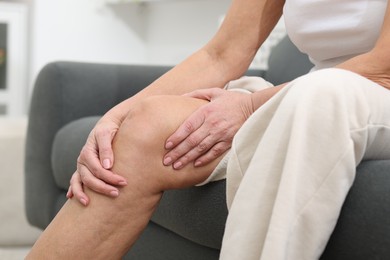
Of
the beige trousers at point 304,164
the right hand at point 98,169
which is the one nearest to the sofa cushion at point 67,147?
the right hand at point 98,169

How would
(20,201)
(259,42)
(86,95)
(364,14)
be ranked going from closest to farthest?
1. (364,14)
2. (259,42)
3. (86,95)
4. (20,201)

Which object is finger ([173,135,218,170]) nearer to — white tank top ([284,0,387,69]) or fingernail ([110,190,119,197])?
fingernail ([110,190,119,197])

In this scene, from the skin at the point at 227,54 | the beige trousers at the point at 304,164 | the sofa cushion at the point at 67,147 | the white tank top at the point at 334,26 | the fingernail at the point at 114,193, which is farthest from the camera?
the sofa cushion at the point at 67,147

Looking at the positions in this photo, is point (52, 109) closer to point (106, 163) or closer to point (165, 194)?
point (165, 194)

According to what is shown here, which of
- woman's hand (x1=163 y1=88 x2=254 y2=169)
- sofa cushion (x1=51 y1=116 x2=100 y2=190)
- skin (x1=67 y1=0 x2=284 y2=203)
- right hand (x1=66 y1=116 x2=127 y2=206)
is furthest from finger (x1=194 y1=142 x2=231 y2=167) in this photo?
sofa cushion (x1=51 y1=116 x2=100 y2=190)

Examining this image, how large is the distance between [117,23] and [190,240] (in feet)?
8.53

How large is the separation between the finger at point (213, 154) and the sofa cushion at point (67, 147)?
2.05 ft

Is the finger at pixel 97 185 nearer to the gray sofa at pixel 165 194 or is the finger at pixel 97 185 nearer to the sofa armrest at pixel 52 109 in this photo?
the gray sofa at pixel 165 194

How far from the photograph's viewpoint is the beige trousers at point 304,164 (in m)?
0.62

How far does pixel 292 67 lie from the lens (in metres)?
1.75

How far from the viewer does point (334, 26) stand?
96 cm

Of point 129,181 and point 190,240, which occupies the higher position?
point 129,181

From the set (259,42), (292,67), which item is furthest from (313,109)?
(292,67)

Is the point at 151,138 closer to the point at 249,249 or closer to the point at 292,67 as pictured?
the point at 249,249
